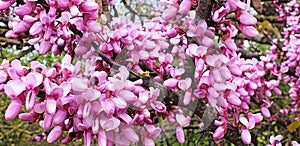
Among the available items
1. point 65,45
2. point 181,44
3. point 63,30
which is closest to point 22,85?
point 63,30

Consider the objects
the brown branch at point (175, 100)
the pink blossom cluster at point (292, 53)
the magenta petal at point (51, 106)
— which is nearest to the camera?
the magenta petal at point (51, 106)

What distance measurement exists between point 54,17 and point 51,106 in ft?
0.68

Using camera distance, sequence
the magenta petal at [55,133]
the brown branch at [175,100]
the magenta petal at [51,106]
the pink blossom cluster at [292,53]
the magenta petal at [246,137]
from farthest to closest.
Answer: the pink blossom cluster at [292,53] → the magenta petal at [246,137] → the brown branch at [175,100] → the magenta petal at [55,133] → the magenta petal at [51,106]

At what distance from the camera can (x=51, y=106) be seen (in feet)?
2.52

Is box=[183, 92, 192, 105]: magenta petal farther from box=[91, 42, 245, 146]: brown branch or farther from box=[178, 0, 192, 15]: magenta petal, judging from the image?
box=[178, 0, 192, 15]: magenta petal

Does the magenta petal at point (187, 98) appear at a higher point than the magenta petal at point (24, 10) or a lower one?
lower

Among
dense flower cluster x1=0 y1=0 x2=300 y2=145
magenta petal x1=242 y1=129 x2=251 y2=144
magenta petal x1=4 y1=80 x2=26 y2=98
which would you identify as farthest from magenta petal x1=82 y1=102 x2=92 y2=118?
magenta petal x1=242 y1=129 x2=251 y2=144

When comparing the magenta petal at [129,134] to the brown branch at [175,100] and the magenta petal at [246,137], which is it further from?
the magenta petal at [246,137]

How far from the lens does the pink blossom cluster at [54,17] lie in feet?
2.95

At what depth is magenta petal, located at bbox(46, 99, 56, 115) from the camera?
30.2 inches

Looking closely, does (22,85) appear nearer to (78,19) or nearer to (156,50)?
(78,19)

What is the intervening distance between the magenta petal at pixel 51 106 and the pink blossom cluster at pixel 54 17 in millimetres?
188

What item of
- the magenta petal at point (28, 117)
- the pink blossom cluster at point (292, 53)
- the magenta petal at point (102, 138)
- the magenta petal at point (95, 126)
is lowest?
the pink blossom cluster at point (292, 53)

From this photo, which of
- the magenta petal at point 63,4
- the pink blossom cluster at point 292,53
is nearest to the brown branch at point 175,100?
the magenta petal at point 63,4
